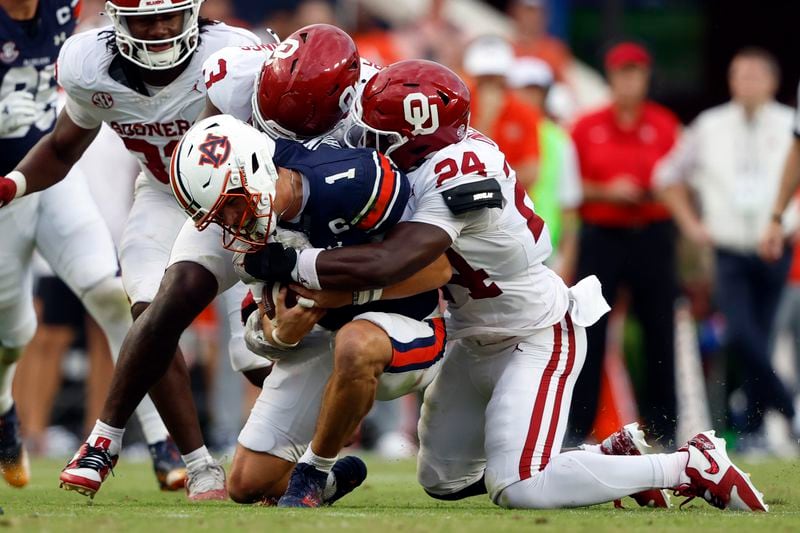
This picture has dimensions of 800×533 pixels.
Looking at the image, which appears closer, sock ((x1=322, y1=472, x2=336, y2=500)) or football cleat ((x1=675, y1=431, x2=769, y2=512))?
football cleat ((x1=675, y1=431, x2=769, y2=512))

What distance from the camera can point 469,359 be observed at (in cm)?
544

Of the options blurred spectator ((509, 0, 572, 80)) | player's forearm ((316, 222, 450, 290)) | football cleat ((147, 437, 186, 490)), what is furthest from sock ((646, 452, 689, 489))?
blurred spectator ((509, 0, 572, 80))

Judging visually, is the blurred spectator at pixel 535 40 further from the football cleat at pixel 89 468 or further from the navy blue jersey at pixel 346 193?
the football cleat at pixel 89 468

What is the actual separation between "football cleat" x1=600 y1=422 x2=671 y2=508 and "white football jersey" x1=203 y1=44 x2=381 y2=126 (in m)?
1.50

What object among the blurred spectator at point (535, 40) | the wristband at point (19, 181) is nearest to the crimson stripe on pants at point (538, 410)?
the wristband at point (19, 181)

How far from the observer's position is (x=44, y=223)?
648 cm

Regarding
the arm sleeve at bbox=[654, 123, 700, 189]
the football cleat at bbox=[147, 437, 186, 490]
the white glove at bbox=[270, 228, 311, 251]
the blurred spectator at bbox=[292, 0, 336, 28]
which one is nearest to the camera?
the white glove at bbox=[270, 228, 311, 251]

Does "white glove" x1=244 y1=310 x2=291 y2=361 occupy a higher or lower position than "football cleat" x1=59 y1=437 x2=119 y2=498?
higher

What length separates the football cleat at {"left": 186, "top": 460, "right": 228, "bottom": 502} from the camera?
572 centimetres

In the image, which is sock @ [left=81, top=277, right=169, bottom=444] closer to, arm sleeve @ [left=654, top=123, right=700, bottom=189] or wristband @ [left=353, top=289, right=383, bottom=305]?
wristband @ [left=353, top=289, right=383, bottom=305]

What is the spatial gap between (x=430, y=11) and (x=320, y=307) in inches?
257

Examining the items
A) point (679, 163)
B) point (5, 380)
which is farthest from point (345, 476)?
point (679, 163)

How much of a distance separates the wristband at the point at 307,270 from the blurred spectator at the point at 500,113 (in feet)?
13.2

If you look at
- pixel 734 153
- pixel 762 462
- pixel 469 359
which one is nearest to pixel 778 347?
pixel 734 153
